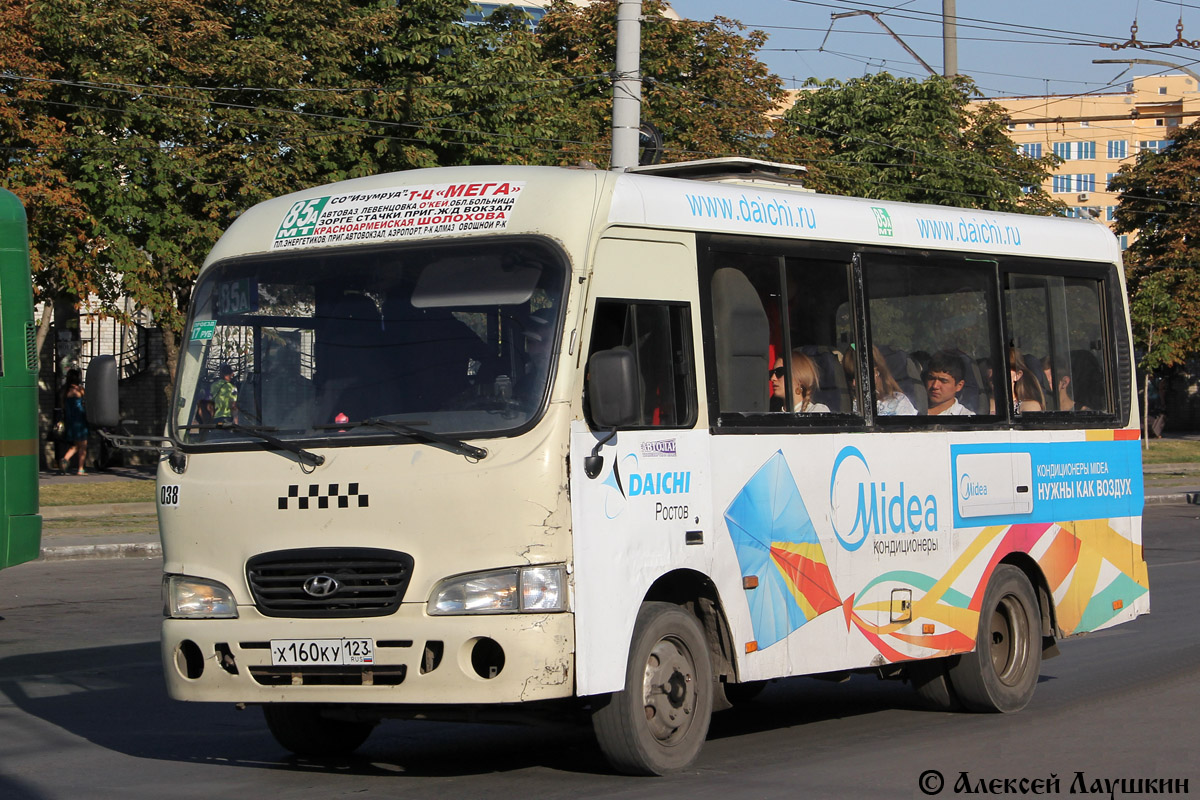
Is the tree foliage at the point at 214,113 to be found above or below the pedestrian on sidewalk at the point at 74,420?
above

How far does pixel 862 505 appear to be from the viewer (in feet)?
28.5

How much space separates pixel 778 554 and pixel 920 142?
37900mm

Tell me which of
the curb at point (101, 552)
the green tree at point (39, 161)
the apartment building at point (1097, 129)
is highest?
the apartment building at point (1097, 129)

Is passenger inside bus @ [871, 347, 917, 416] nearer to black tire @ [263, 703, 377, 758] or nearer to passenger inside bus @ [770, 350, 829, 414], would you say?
passenger inside bus @ [770, 350, 829, 414]

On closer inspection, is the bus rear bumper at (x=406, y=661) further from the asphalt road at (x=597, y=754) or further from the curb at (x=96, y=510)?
the curb at (x=96, y=510)

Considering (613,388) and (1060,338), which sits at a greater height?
(1060,338)

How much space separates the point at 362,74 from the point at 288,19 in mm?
2118

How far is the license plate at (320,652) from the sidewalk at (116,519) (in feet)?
41.1

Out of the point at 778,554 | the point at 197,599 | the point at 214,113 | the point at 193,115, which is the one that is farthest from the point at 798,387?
the point at 214,113

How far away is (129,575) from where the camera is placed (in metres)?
17.9

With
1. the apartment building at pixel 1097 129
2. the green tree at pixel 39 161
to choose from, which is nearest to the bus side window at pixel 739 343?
the green tree at pixel 39 161

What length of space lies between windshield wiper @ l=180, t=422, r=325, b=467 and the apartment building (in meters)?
102

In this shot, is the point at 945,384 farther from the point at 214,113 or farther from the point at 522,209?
the point at 214,113

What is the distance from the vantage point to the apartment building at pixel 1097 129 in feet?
361
